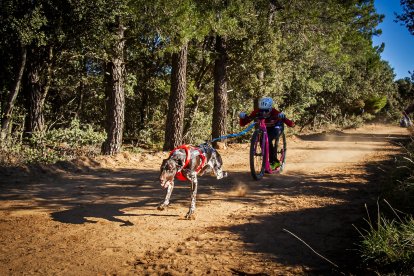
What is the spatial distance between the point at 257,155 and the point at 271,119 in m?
1.06

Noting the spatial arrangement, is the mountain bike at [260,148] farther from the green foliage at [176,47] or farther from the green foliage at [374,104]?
the green foliage at [374,104]

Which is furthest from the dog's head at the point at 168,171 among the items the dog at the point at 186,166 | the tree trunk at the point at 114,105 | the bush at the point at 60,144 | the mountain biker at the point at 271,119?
the tree trunk at the point at 114,105

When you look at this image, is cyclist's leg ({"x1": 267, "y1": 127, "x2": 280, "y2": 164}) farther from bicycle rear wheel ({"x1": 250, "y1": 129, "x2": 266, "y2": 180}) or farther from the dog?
the dog

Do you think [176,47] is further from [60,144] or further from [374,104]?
[374,104]

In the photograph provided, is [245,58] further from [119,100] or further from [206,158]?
[206,158]

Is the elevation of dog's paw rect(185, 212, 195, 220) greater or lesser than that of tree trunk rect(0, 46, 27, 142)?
lesser

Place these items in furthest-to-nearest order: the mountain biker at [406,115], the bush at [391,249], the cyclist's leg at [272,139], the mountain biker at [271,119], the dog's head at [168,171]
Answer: the cyclist's leg at [272,139] < the mountain biker at [271,119] < the mountain biker at [406,115] < the dog's head at [168,171] < the bush at [391,249]

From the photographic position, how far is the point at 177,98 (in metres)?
14.0

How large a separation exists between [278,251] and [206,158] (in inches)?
96.6

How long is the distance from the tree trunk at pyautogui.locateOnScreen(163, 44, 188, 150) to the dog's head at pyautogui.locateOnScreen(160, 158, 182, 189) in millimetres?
8529

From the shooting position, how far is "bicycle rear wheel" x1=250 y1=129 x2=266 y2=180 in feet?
27.9

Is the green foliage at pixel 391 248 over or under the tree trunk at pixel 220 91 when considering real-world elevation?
under

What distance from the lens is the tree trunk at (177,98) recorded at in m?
13.9

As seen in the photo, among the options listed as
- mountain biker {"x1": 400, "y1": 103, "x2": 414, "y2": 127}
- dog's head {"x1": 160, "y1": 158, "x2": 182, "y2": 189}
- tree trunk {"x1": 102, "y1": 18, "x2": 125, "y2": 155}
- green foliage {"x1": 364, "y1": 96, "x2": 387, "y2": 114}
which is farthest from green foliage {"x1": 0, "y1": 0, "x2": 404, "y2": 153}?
green foliage {"x1": 364, "y1": 96, "x2": 387, "y2": 114}
